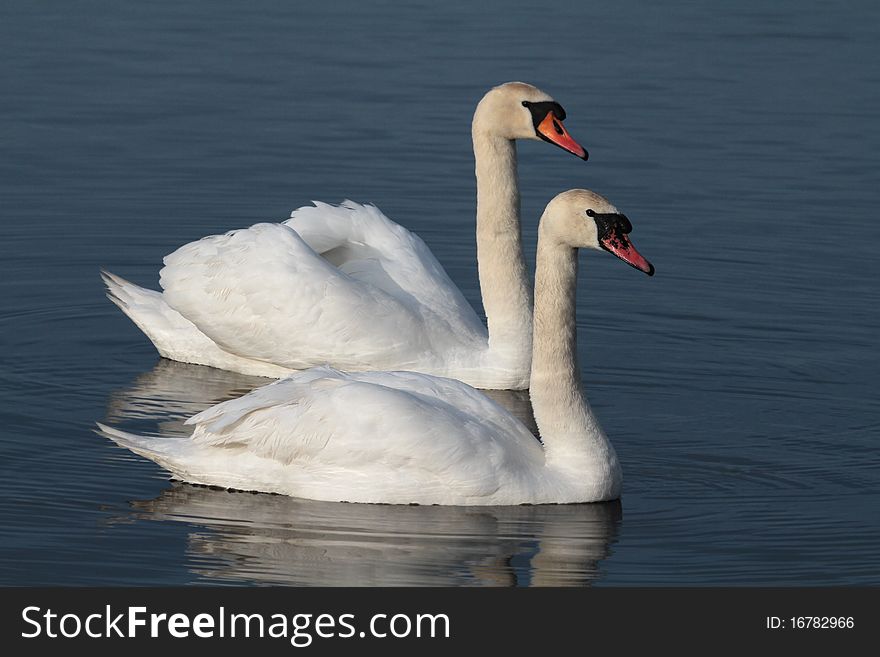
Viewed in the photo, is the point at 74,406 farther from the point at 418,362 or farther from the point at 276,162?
the point at 276,162

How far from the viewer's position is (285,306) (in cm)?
1190

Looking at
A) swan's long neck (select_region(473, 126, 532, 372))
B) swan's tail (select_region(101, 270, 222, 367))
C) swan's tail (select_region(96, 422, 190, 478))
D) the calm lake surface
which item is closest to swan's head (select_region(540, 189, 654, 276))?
the calm lake surface

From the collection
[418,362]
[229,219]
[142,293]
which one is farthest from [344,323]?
[229,219]

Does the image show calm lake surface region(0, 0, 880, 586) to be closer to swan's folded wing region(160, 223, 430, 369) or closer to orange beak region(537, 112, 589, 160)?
swan's folded wing region(160, 223, 430, 369)

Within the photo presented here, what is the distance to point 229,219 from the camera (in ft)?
49.2

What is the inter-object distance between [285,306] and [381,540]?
11.1 feet

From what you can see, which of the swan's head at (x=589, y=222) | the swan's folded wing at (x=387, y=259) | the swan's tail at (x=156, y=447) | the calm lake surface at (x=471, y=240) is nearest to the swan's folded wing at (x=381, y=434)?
the swan's tail at (x=156, y=447)

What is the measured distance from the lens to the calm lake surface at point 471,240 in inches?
348

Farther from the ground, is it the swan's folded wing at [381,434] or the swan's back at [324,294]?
the swan's back at [324,294]

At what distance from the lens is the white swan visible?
465 inches

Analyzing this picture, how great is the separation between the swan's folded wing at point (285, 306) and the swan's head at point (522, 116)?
4.38 feet

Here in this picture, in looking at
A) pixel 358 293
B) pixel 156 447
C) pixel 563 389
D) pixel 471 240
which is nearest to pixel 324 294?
pixel 358 293

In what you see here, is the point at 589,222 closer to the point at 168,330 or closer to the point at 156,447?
the point at 156,447

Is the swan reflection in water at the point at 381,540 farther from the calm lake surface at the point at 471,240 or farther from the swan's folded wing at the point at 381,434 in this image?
the swan's folded wing at the point at 381,434
